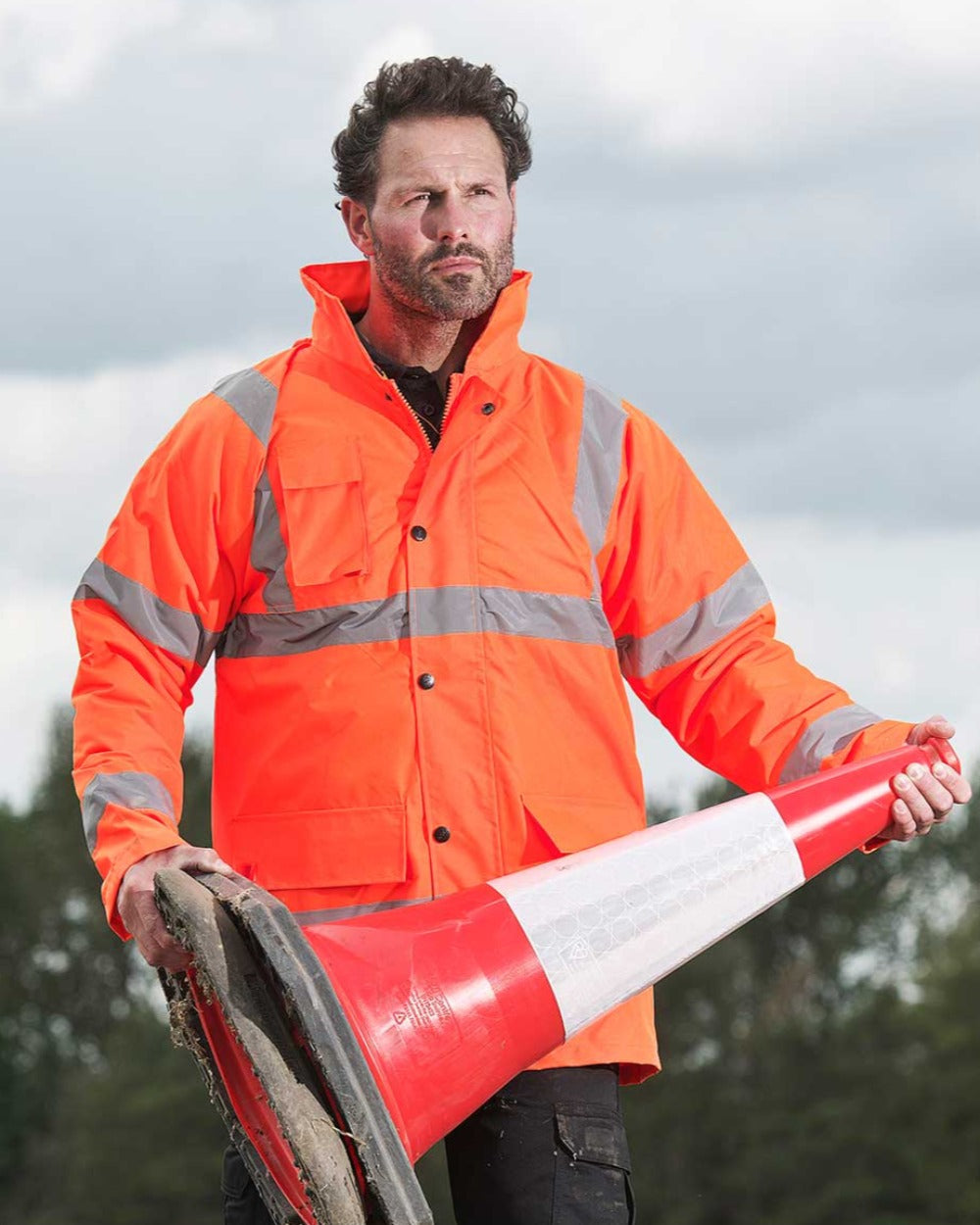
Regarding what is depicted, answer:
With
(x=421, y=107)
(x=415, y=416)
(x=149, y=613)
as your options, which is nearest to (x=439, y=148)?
(x=421, y=107)

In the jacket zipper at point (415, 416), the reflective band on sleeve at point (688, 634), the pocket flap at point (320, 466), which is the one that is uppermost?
the jacket zipper at point (415, 416)

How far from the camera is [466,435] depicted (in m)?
4.39

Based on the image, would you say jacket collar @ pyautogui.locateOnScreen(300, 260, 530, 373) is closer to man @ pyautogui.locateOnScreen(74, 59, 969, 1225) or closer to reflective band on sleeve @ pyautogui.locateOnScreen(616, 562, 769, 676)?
man @ pyautogui.locateOnScreen(74, 59, 969, 1225)

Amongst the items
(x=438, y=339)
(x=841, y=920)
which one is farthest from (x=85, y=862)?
(x=438, y=339)

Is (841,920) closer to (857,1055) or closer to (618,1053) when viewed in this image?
(857,1055)

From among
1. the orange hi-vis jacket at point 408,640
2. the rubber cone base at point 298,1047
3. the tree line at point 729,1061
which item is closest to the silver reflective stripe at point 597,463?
the orange hi-vis jacket at point 408,640

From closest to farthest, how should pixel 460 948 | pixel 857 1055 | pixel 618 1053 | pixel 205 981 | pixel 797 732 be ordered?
pixel 205 981 < pixel 460 948 < pixel 618 1053 < pixel 797 732 < pixel 857 1055

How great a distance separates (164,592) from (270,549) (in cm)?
22

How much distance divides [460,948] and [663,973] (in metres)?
0.43

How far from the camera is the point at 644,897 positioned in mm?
3980

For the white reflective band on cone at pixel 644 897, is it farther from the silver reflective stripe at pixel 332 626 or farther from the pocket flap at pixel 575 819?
the silver reflective stripe at pixel 332 626

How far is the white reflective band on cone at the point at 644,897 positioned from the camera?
3896 mm

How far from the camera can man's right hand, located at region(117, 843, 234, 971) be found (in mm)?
3623

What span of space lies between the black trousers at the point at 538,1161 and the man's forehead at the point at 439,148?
1.79 m
